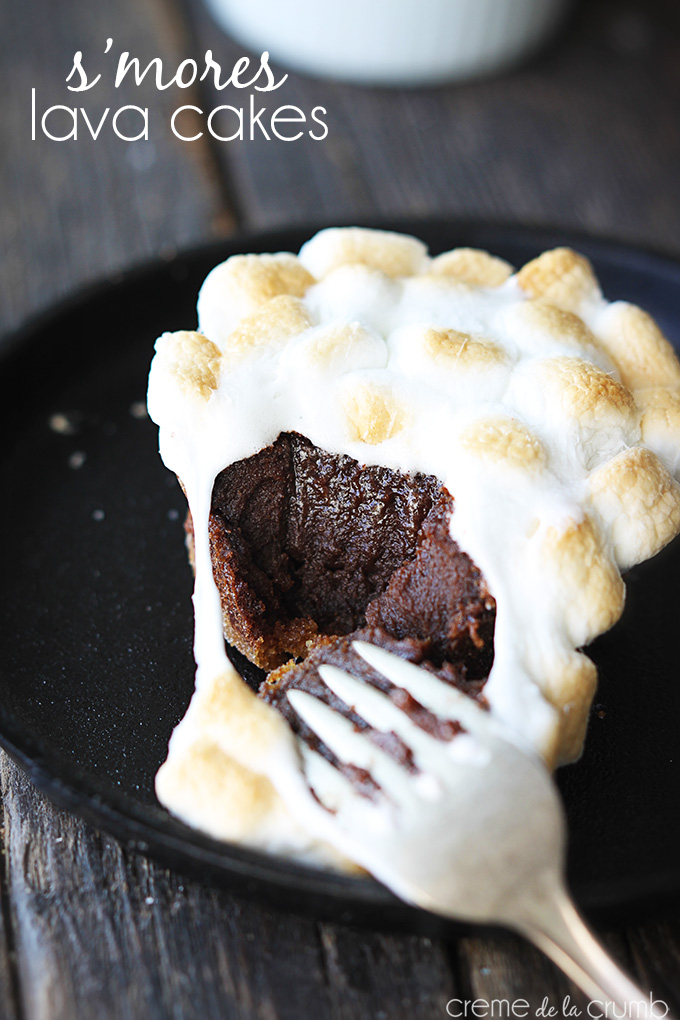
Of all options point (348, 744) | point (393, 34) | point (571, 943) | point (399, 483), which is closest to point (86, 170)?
point (393, 34)

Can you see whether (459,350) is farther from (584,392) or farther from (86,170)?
(86,170)

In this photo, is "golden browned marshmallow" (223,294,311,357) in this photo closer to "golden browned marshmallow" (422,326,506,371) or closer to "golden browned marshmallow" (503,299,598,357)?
"golden browned marshmallow" (422,326,506,371)

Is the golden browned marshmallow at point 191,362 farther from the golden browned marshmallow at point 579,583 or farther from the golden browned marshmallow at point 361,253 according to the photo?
the golden browned marshmallow at point 579,583

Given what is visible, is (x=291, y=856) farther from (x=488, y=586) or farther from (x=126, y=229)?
(x=126, y=229)

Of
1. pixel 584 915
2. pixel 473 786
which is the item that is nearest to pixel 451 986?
pixel 584 915

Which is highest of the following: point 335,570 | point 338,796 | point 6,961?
point 338,796
